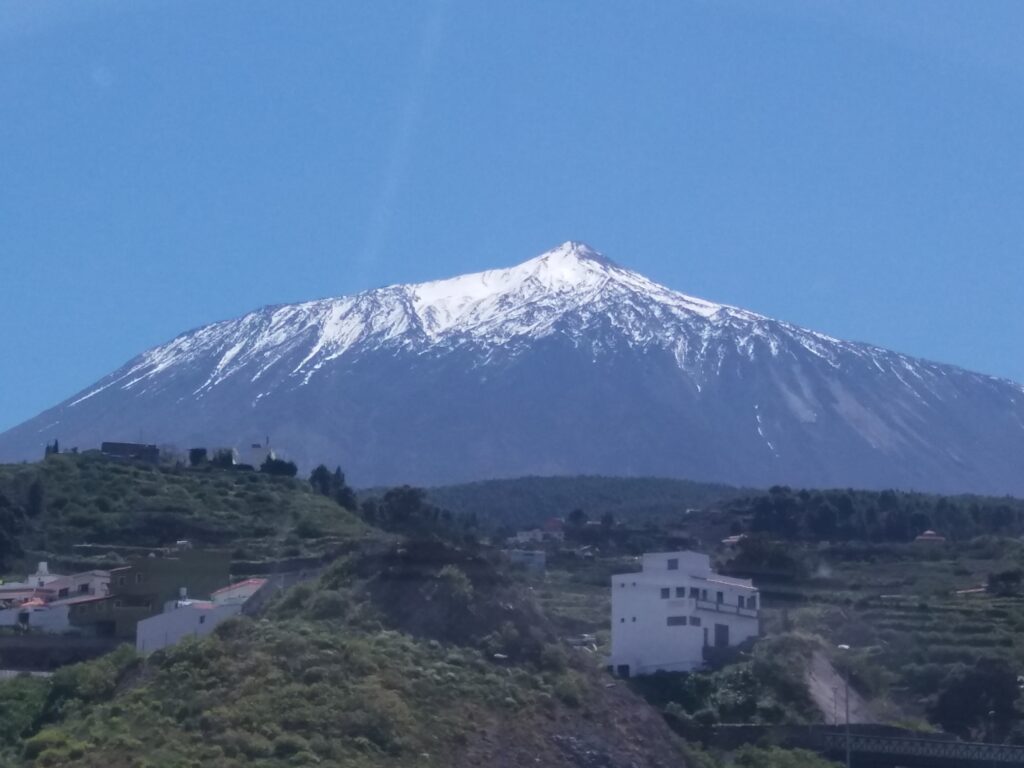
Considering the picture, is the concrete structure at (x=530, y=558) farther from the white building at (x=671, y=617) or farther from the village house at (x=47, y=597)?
the village house at (x=47, y=597)

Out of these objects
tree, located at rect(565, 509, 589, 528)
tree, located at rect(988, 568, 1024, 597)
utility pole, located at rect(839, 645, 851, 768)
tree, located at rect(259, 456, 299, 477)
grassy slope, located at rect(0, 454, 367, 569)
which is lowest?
utility pole, located at rect(839, 645, 851, 768)

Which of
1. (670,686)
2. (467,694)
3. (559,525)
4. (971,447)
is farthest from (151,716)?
(971,447)

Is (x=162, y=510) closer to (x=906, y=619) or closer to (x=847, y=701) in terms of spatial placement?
(x=906, y=619)

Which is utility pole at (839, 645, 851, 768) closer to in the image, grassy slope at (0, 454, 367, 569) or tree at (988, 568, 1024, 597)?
tree at (988, 568, 1024, 597)

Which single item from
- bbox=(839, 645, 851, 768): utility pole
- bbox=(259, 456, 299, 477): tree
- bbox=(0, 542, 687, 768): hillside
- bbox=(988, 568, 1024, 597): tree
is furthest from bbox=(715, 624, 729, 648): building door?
bbox=(259, 456, 299, 477): tree

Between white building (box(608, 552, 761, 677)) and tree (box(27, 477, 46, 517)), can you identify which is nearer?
white building (box(608, 552, 761, 677))

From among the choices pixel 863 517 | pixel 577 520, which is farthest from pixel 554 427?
pixel 863 517

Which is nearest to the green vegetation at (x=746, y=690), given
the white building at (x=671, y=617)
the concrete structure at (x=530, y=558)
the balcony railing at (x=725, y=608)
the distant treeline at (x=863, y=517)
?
the white building at (x=671, y=617)
